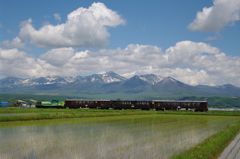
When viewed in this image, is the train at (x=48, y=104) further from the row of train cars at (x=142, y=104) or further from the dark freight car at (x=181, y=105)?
the dark freight car at (x=181, y=105)

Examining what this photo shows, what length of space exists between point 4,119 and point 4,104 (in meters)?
69.5

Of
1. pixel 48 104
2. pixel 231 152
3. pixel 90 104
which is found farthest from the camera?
pixel 48 104

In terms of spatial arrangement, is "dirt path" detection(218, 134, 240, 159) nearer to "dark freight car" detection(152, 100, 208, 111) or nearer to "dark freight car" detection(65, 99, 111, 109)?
"dark freight car" detection(152, 100, 208, 111)

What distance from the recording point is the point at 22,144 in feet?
63.0

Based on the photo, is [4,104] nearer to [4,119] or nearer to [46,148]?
[4,119]

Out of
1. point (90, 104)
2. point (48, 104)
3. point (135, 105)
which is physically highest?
point (90, 104)

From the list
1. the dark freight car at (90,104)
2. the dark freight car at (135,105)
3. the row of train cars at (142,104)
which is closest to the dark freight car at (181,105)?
the row of train cars at (142,104)

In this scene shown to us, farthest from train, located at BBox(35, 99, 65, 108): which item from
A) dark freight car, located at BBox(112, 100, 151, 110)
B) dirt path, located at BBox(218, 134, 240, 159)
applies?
dirt path, located at BBox(218, 134, 240, 159)

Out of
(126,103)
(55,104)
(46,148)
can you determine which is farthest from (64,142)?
(55,104)

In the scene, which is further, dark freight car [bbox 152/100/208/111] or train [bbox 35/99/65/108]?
train [bbox 35/99/65/108]

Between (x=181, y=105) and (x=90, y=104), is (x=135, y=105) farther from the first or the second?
(x=90, y=104)

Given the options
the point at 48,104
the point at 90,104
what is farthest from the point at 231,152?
the point at 48,104

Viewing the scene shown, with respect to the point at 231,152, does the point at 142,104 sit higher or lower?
higher

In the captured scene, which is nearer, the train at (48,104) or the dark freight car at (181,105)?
the dark freight car at (181,105)
